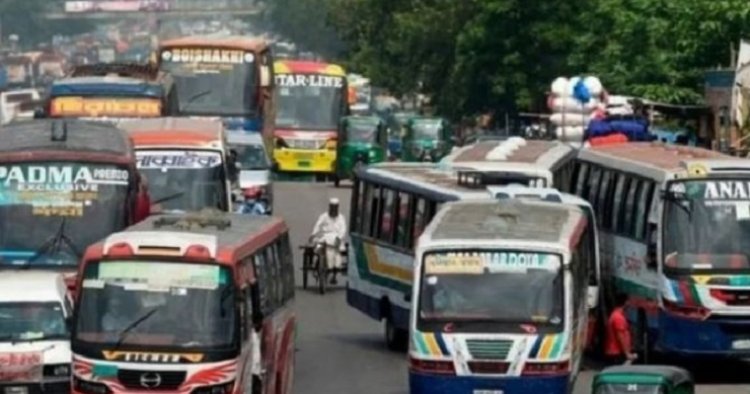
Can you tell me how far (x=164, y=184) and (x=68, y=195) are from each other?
5.48 metres

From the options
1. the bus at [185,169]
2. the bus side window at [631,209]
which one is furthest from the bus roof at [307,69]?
the bus side window at [631,209]

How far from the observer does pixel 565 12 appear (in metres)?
77.2

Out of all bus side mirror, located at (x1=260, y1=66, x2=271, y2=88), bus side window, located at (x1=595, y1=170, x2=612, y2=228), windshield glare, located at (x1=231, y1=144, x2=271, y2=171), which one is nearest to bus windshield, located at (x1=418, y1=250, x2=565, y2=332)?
bus side window, located at (x1=595, y1=170, x2=612, y2=228)

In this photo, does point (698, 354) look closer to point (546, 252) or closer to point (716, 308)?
point (716, 308)

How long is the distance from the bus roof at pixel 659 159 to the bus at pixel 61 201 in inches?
259

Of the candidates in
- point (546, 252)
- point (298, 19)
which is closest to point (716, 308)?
point (546, 252)

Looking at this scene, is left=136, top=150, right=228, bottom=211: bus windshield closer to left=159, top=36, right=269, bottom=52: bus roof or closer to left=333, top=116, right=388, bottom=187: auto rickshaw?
left=159, top=36, right=269, bottom=52: bus roof

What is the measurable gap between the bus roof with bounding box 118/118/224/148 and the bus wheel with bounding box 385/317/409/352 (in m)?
3.53

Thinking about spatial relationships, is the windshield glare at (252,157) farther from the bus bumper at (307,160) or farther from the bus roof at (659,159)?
the bus bumper at (307,160)

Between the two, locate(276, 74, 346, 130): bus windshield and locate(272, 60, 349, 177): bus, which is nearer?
locate(272, 60, 349, 177): bus

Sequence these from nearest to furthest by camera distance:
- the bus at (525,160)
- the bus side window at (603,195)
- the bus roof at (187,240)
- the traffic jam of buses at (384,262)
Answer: the traffic jam of buses at (384,262)
the bus roof at (187,240)
the bus at (525,160)
the bus side window at (603,195)

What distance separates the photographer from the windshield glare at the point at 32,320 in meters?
26.8

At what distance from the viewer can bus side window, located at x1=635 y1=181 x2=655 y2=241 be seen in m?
31.3

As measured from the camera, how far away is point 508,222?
1080 inches
